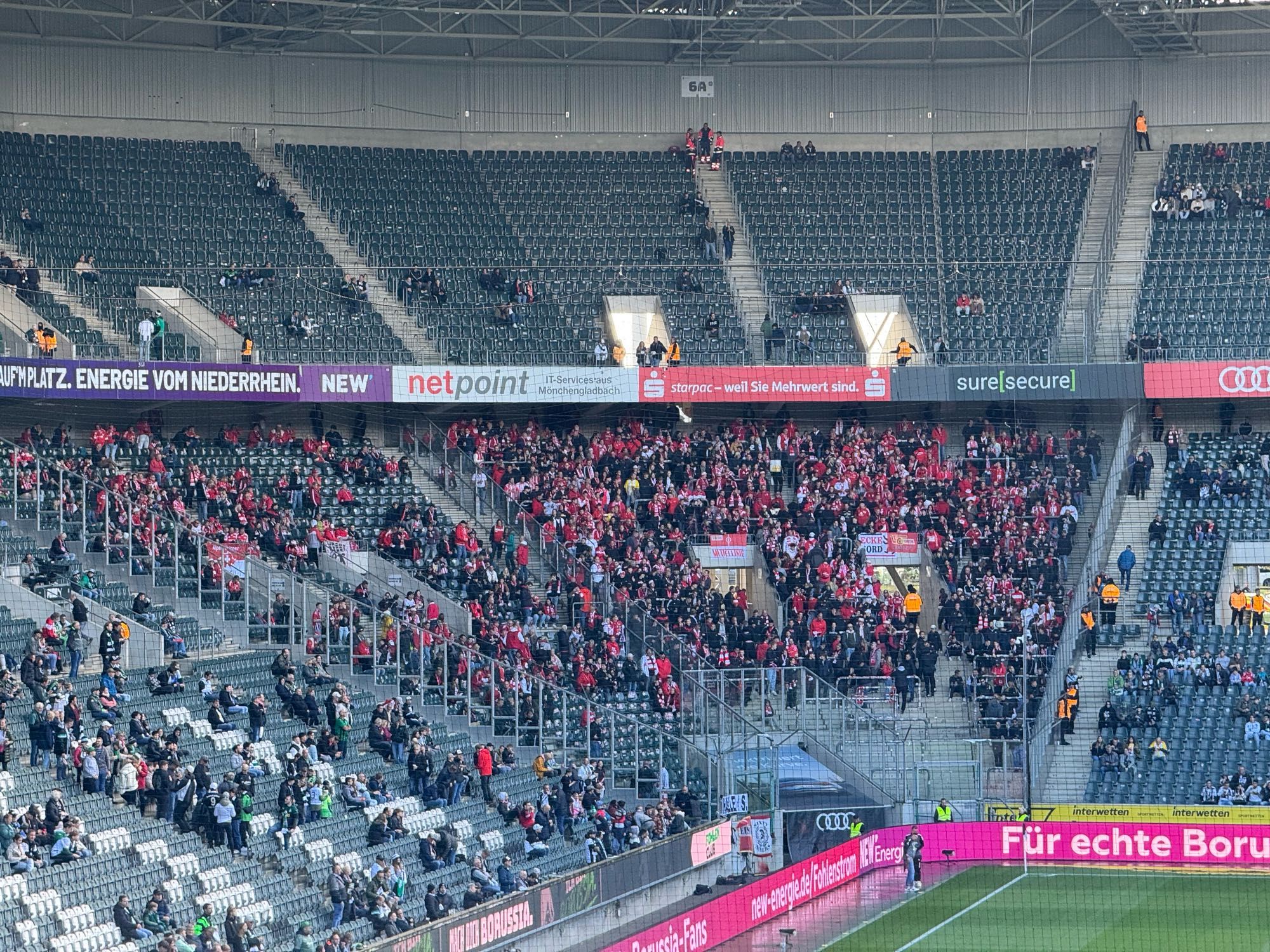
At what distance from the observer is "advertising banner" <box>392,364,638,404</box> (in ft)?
127

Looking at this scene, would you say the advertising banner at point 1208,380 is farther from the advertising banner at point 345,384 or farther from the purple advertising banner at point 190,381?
the purple advertising banner at point 190,381

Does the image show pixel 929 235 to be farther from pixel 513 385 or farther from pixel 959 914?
pixel 959 914

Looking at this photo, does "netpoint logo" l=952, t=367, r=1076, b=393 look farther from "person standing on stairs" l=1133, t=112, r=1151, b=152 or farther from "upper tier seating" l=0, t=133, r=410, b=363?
"upper tier seating" l=0, t=133, r=410, b=363

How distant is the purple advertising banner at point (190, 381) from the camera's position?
34.5 m

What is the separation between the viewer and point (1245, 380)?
39.7 meters

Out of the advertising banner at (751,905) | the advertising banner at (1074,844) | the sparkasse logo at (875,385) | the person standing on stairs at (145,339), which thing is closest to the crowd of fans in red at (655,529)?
the sparkasse logo at (875,385)

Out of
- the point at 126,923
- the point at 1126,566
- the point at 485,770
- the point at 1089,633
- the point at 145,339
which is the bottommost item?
the point at 126,923

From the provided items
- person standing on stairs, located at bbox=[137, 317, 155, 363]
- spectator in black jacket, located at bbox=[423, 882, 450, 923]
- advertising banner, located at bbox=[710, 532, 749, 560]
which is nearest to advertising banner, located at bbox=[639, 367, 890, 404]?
advertising banner, located at bbox=[710, 532, 749, 560]

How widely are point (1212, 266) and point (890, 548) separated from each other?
10209 mm

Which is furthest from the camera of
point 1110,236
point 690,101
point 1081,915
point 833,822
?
point 690,101

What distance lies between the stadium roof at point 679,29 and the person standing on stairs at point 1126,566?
1187cm

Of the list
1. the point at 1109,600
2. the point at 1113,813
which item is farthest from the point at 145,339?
the point at 1113,813

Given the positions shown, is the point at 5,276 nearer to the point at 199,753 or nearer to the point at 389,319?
the point at 389,319

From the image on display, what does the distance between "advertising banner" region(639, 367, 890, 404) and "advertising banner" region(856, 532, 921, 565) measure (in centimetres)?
313
